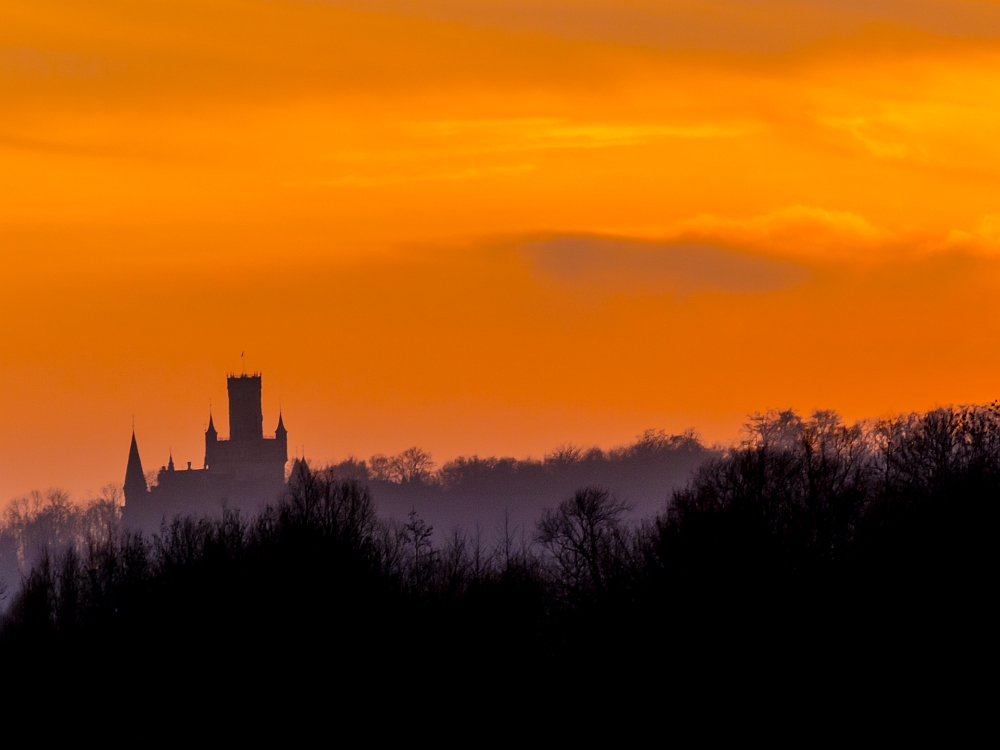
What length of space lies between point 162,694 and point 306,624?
5.31m

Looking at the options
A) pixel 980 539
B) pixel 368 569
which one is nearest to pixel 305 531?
pixel 368 569

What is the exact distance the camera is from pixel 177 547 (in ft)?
218

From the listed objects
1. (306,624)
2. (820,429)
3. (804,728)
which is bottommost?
(804,728)

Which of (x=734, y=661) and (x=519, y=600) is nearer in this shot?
(x=734, y=661)

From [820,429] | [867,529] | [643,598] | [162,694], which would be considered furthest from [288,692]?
[820,429]

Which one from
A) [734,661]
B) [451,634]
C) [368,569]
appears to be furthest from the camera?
[368,569]

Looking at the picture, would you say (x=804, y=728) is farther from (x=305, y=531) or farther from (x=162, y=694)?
(x=305, y=531)

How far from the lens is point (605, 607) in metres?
57.5

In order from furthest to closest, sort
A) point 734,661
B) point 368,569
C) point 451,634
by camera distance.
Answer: point 368,569 → point 451,634 → point 734,661

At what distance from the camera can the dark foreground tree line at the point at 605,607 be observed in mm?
51469

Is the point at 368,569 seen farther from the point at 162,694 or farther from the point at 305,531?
the point at 162,694

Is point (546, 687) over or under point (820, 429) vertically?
under

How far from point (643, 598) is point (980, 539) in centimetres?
1025

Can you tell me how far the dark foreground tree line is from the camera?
51.5 m
